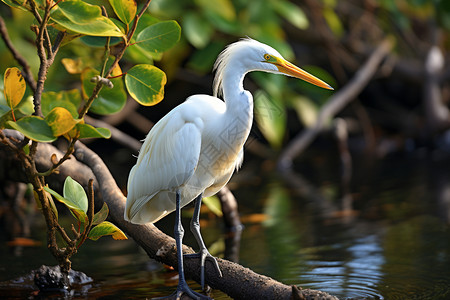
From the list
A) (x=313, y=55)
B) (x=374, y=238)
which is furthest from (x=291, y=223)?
(x=313, y=55)

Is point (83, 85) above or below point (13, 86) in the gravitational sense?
above

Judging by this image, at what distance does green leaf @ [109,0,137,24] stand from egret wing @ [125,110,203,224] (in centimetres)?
46

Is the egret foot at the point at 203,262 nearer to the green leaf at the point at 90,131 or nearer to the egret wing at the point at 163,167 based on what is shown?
the egret wing at the point at 163,167

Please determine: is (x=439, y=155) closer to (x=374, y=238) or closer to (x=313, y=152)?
(x=313, y=152)

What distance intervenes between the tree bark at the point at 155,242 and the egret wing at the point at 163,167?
0.13 meters

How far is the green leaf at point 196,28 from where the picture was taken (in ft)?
15.6

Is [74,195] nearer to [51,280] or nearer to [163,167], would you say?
[163,167]

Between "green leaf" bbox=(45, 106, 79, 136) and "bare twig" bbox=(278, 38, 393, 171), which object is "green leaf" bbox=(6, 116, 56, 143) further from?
"bare twig" bbox=(278, 38, 393, 171)

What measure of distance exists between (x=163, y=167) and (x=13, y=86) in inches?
26.0

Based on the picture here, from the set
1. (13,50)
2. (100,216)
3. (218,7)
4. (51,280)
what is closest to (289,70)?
(100,216)

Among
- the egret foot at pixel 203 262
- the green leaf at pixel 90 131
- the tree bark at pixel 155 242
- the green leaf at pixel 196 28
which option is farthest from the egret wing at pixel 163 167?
the green leaf at pixel 196 28

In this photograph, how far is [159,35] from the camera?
2.40 m

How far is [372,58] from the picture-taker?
6.98m

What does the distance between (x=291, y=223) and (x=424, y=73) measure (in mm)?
3549
